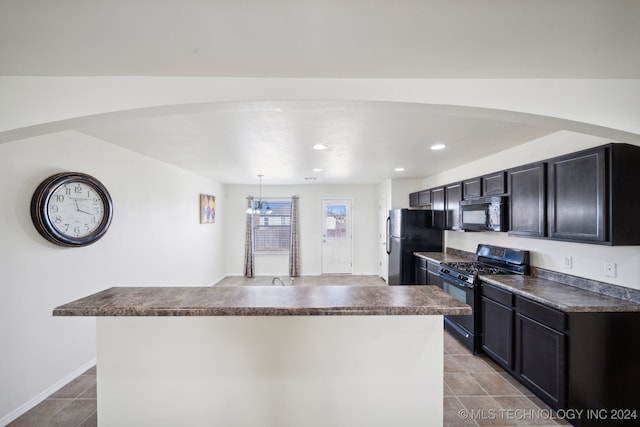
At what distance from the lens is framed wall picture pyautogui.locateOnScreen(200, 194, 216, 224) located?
551 cm

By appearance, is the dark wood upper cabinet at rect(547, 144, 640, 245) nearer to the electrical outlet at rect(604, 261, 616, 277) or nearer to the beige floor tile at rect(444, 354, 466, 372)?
the electrical outlet at rect(604, 261, 616, 277)

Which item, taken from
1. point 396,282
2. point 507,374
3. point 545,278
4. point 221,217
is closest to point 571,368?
point 507,374

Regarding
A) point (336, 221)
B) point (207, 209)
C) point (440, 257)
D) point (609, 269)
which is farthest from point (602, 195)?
point (207, 209)

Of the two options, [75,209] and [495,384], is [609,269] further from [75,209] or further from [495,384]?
[75,209]

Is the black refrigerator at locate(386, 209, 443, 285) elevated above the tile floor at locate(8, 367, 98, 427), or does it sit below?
above

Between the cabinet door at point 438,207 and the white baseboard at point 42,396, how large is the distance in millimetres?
5054

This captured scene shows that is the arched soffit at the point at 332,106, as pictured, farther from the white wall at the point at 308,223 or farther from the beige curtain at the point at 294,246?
the white wall at the point at 308,223

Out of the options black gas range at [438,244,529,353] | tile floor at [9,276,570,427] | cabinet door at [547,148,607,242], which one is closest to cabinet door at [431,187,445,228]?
black gas range at [438,244,529,353]

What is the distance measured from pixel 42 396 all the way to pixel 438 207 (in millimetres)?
5338

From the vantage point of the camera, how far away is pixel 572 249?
2520 mm

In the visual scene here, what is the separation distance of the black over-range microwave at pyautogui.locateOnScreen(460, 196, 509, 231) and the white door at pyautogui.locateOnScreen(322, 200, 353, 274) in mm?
3485

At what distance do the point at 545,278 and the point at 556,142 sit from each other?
1416 millimetres

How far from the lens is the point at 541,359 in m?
2.19

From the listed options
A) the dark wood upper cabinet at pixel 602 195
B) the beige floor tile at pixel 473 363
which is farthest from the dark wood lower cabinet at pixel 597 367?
the beige floor tile at pixel 473 363
